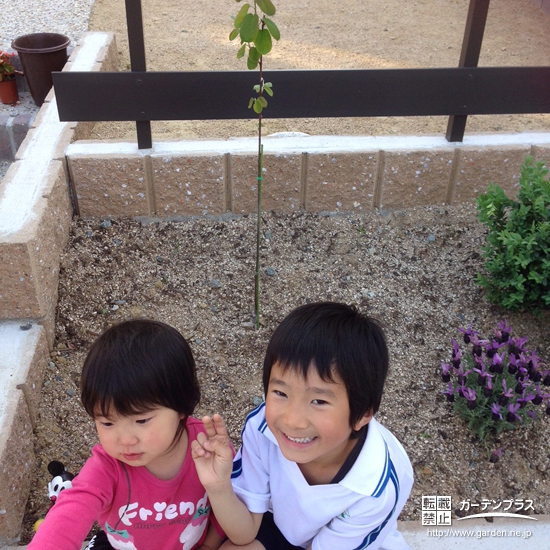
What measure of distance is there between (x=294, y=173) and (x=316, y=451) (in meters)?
1.85

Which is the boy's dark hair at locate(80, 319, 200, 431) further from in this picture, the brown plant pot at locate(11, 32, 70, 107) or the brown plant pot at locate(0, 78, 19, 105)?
the brown plant pot at locate(0, 78, 19, 105)

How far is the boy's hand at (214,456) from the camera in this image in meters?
1.53

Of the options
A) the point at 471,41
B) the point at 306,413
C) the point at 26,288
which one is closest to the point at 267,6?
the point at 306,413

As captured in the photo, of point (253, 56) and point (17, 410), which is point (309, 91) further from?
point (17, 410)

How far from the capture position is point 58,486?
1.93m

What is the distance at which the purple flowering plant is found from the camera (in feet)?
7.22

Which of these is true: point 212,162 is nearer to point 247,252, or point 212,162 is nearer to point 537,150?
point 247,252

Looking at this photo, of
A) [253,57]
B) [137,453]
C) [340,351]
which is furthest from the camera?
[253,57]

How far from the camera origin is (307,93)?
2949 mm

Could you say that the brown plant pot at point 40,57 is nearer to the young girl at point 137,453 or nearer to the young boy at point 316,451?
the young girl at point 137,453

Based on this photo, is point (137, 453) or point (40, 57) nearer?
point (137, 453)

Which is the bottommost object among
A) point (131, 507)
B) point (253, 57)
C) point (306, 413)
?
point (131, 507)

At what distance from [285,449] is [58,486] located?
839 mm

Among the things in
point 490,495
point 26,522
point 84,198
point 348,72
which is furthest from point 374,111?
point 26,522
